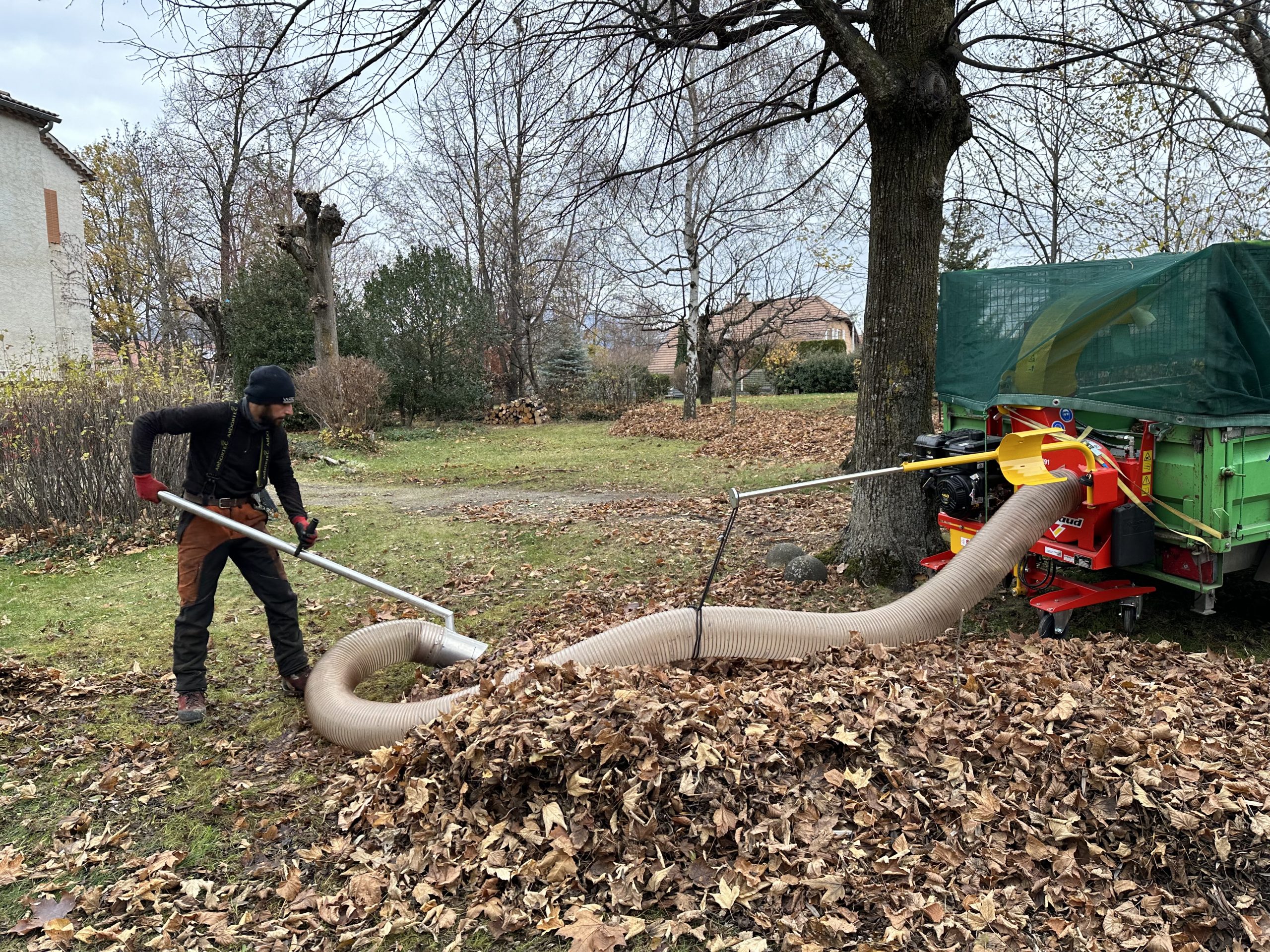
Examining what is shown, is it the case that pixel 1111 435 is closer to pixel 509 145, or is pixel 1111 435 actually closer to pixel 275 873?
pixel 275 873

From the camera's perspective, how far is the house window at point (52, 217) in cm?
2664

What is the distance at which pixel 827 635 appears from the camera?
4.11 meters

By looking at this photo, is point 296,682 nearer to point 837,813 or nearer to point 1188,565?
point 837,813

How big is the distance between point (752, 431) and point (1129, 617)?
43.0 ft

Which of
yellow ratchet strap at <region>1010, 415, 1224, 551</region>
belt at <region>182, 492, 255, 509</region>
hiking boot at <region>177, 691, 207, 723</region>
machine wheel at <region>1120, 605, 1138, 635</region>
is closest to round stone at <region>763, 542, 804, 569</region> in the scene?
machine wheel at <region>1120, 605, 1138, 635</region>

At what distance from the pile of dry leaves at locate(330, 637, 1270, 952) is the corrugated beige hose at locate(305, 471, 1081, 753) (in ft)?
0.89

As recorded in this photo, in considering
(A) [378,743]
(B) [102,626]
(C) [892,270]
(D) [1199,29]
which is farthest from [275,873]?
(D) [1199,29]

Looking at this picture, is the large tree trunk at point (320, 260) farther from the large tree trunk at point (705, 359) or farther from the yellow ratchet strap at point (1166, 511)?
the yellow ratchet strap at point (1166, 511)

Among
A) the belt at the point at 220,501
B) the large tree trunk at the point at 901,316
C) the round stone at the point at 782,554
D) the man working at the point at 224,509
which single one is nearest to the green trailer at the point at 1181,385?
the large tree trunk at the point at 901,316

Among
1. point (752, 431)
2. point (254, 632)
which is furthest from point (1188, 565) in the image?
point (752, 431)

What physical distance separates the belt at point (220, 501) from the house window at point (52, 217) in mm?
29322

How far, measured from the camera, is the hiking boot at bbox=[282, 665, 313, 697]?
15.0 feet

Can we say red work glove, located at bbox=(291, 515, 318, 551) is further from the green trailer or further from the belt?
the green trailer

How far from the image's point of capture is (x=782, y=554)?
6500 millimetres
